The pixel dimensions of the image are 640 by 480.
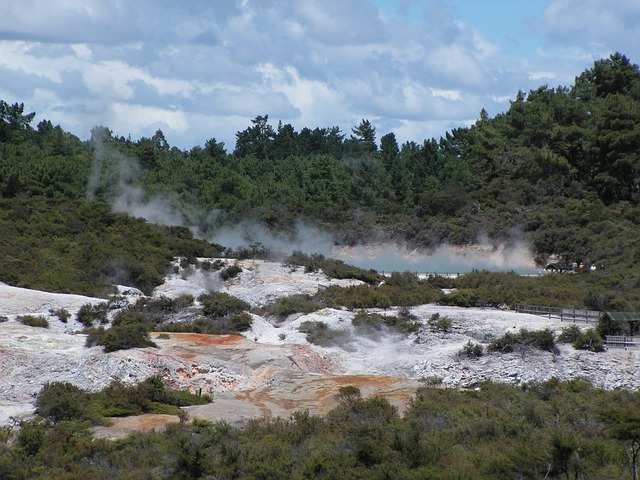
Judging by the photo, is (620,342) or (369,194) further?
(369,194)

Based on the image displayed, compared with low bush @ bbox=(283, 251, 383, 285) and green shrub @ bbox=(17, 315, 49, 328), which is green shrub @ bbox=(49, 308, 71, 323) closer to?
green shrub @ bbox=(17, 315, 49, 328)

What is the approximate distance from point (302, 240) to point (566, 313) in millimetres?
32862

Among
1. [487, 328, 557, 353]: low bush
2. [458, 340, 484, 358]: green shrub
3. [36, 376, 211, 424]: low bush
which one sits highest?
[487, 328, 557, 353]: low bush

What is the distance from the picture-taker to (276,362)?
112 ft

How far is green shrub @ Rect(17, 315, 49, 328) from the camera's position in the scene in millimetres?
37312

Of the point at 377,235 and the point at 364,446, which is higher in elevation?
the point at 377,235

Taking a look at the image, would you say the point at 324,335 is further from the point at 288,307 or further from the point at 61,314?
the point at 61,314

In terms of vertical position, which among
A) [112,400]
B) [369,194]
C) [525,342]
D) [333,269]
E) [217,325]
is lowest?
[112,400]

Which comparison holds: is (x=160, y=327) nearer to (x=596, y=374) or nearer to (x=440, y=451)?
(x=596, y=374)

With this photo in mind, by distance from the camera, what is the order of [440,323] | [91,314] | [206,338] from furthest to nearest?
[91,314]
[440,323]
[206,338]

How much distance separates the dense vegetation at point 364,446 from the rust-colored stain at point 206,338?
408 inches

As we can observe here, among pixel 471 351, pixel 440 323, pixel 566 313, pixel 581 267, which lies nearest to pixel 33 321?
pixel 440 323

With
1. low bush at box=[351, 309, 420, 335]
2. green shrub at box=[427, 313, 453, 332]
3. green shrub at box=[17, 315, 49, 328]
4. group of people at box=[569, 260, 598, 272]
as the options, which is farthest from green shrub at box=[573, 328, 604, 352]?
group of people at box=[569, 260, 598, 272]

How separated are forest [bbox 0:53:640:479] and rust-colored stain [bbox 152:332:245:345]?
2.11 metres
